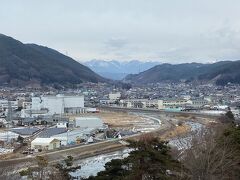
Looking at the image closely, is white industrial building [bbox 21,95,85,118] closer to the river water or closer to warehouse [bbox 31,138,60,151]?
warehouse [bbox 31,138,60,151]

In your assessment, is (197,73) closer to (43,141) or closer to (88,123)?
(88,123)

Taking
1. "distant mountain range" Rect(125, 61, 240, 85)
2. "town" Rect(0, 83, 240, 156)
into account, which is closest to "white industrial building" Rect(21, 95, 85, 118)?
"town" Rect(0, 83, 240, 156)

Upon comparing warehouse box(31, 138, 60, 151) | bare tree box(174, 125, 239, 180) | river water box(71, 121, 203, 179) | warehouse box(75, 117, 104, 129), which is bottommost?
river water box(71, 121, 203, 179)

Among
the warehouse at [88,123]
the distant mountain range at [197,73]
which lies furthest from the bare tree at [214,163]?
the distant mountain range at [197,73]

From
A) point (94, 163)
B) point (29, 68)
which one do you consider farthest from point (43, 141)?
point (29, 68)

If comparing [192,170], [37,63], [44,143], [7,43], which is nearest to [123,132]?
[44,143]
